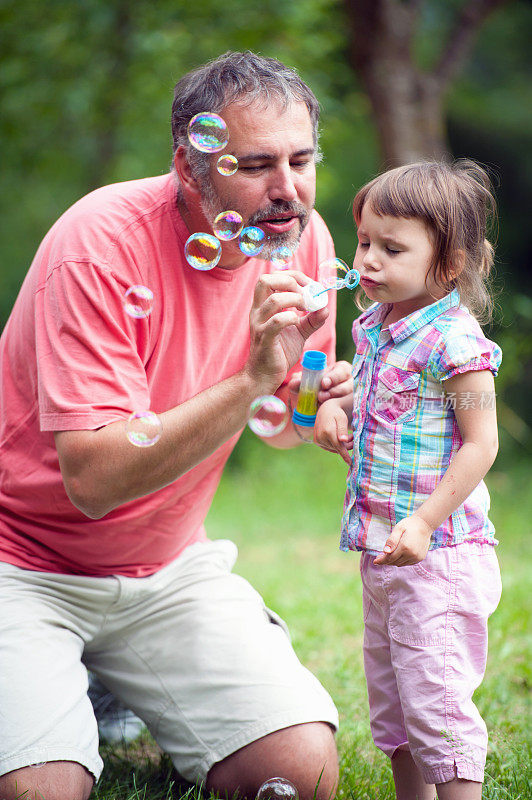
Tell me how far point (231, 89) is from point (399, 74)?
17.2 feet

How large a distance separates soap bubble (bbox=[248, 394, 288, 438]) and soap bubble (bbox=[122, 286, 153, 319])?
0.36m

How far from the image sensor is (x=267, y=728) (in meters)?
2.26

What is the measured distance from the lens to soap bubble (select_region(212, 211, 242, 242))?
225cm

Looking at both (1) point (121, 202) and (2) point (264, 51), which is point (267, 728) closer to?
(1) point (121, 202)

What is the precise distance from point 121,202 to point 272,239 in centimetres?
43

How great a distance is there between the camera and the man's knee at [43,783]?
207cm

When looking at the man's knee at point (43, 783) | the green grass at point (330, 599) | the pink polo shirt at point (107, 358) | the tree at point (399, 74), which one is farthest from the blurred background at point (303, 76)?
the man's knee at point (43, 783)

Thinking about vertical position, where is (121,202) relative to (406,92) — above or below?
above

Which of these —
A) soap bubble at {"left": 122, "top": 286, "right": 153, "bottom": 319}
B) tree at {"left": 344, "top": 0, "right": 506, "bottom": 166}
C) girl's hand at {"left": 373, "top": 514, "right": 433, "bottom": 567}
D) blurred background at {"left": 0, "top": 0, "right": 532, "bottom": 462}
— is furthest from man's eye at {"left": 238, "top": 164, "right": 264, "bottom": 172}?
tree at {"left": 344, "top": 0, "right": 506, "bottom": 166}

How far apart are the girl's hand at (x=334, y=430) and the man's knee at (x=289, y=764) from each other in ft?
→ 2.36

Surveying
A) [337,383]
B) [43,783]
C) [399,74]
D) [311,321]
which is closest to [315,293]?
[311,321]

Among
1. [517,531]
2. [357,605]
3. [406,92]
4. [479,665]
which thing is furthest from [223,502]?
[479,665]

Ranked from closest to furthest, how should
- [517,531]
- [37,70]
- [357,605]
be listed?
[357,605]
[517,531]
[37,70]

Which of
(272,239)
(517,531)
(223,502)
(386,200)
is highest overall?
(386,200)
